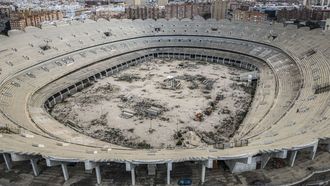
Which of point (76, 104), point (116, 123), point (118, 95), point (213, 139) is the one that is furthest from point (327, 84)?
point (76, 104)

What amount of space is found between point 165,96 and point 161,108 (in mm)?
5857

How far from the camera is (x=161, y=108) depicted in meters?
50.6

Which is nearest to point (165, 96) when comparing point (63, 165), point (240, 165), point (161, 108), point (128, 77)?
point (161, 108)

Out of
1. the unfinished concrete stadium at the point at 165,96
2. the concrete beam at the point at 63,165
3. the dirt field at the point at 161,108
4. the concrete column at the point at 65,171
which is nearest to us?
the concrete beam at the point at 63,165

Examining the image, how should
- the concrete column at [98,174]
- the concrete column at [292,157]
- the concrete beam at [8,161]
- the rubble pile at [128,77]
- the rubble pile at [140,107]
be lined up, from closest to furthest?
1. the concrete column at [98,174]
2. the concrete column at [292,157]
3. the concrete beam at [8,161]
4. the rubble pile at [140,107]
5. the rubble pile at [128,77]

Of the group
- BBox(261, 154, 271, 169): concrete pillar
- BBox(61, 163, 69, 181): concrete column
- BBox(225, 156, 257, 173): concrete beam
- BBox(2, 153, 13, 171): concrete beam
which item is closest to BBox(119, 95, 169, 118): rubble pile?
BBox(2, 153, 13, 171): concrete beam

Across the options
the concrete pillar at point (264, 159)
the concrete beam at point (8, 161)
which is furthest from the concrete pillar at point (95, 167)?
the concrete pillar at point (264, 159)

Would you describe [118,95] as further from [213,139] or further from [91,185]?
[91,185]

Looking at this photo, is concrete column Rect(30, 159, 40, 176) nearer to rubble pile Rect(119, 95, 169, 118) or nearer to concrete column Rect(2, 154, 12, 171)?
concrete column Rect(2, 154, 12, 171)

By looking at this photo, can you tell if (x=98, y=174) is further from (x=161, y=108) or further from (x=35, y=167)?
(x=161, y=108)

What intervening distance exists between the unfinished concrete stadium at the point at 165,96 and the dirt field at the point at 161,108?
187 millimetres

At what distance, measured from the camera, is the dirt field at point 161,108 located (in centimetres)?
4175

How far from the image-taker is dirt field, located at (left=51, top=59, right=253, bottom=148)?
41.8 meters

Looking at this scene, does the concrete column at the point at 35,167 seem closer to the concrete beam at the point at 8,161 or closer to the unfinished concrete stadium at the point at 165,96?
the unfinished concrete stadium at the point at 165,96
